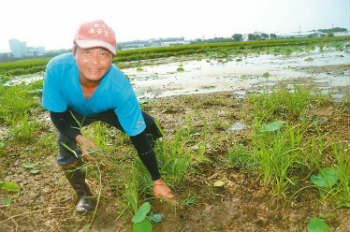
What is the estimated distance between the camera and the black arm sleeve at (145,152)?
1.29m

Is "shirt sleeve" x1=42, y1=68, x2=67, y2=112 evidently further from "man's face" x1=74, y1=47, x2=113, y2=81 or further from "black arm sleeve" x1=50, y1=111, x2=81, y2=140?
"man's face" x1=74, y1=47, x2=113, y2=81

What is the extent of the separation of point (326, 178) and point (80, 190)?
1355 millimetres

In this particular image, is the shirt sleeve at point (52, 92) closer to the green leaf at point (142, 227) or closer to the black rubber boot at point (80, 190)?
the black rubber boot at point (80, 190)

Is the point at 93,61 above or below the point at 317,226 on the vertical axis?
above

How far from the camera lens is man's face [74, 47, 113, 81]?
117cm

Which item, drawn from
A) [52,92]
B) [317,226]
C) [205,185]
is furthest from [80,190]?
[317,226]

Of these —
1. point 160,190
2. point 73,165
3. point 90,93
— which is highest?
point 90,93

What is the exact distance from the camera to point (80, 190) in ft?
4.88

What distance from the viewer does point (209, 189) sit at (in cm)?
148

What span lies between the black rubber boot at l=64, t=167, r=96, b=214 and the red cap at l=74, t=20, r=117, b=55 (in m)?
0.70

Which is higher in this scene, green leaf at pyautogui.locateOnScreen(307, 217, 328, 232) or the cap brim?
the cap brim

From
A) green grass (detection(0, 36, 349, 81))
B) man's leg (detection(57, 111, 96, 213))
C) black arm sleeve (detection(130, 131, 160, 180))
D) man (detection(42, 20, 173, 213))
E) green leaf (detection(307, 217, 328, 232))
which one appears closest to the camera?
green leaf (detection(307, 217, 328, 232))

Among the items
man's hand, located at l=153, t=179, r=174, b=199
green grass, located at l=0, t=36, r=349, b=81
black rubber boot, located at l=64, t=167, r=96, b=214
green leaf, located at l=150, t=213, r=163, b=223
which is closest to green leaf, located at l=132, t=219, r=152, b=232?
green leaf, located at l=150, t=213, r=163, b=223

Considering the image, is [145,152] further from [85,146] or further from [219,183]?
[219,183]
